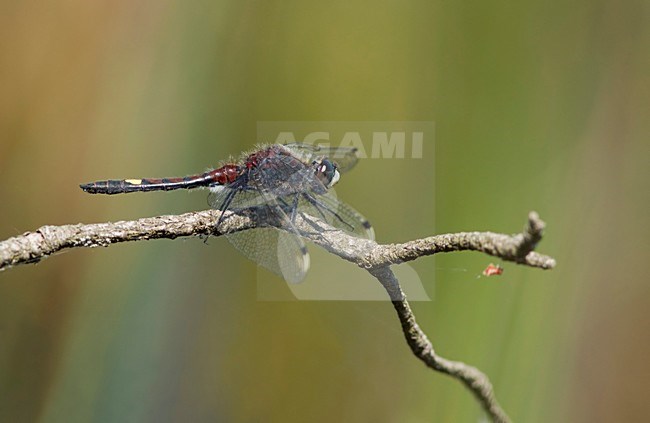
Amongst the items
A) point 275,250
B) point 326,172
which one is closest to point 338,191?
point 326,172

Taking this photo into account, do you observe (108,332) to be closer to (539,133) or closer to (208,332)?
(208,332)

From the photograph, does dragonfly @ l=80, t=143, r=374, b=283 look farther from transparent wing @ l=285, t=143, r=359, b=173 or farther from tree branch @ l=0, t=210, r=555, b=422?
tree branch @ l=0, t=210, r=555, b=422

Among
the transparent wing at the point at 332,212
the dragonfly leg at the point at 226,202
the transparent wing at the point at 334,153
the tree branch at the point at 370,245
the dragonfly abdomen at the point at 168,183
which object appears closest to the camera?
the tree branch at the point at 370,245

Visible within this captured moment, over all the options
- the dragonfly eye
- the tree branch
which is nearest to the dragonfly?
the dragonfly eye

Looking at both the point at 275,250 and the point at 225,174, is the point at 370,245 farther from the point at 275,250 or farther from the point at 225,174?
the point at 225,174

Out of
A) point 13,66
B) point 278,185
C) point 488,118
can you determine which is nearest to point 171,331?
point 278,185

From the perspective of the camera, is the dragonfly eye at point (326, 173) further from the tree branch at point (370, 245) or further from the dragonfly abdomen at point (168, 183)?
the tree branch at point (370, 245)

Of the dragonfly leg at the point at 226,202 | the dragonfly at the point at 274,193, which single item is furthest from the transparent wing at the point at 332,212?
the dragonfly leg at the point at 226,202
